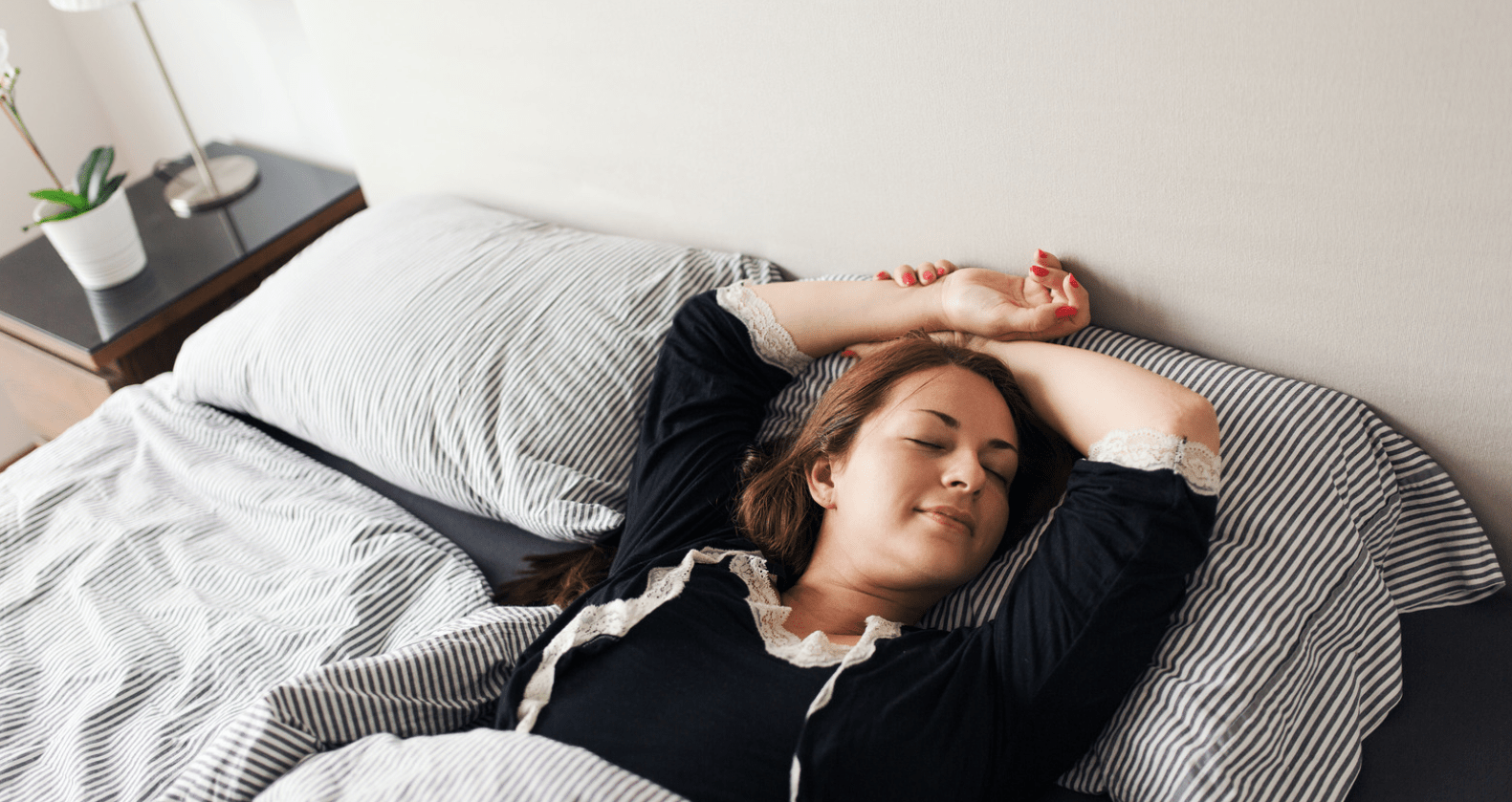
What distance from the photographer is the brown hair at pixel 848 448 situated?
1.06 metres

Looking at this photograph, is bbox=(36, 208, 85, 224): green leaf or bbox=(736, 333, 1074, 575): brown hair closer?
bbox=(736, 333, 1074, 575): brown hair

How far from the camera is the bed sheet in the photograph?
3.37 feet

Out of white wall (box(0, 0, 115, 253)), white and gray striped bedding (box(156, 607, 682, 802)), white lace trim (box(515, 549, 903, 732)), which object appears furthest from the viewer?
white wall (box(0, 0, 115, 253))

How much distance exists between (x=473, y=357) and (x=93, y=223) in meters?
0.91

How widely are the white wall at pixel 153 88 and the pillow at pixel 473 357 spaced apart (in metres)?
0.77

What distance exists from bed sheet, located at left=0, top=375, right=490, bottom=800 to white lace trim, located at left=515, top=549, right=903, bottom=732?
0.68ft

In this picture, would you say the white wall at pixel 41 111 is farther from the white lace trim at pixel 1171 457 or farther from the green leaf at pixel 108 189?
the white lace trim at pixel 1171 457

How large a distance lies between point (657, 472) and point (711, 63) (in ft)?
1.78

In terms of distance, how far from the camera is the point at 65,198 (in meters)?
1.65

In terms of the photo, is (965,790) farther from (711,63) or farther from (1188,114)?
(711,63)

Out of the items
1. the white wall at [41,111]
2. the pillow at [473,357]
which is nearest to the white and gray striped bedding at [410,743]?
the pillow at [473,357]

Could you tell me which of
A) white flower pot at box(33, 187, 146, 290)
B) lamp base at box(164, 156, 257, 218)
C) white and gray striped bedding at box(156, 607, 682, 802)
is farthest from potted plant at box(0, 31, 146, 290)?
white and gray striped bedding at box(156, 607, 682, 802)

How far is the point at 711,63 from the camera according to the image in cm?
126

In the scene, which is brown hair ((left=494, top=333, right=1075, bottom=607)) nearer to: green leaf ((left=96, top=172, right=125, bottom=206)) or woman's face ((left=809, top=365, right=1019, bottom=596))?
woman's face ((left=809, top=365, right=1019, bottom=596))
